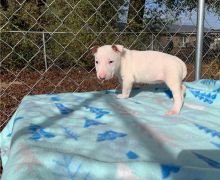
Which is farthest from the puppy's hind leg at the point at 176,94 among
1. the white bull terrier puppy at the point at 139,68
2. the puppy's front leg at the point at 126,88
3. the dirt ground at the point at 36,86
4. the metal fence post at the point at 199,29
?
the dirt ground at the point at 36,86

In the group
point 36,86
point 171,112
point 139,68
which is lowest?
point 36,86

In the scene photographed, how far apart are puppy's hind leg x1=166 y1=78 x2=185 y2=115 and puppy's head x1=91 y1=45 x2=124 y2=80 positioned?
26cm

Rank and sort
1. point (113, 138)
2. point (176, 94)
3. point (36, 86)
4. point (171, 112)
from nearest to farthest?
point (113, 138), point (171, 112), point (176, 94), point (36, 86)

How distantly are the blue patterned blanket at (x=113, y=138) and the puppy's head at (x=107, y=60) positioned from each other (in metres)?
0.14

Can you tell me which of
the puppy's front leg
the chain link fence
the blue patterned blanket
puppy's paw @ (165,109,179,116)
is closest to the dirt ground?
the chain link fence

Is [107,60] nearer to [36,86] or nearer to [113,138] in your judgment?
[113,138]

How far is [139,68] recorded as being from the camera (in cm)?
190

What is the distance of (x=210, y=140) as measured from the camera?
1.30m

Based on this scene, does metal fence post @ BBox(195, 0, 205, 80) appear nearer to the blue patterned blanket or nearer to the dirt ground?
the blue patterned blanket

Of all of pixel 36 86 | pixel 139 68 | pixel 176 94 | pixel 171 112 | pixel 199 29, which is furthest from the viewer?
pixel 36 86

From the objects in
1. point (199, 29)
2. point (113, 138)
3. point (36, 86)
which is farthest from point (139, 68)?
point (36, 86)

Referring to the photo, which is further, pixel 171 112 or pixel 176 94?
pixel 176 94

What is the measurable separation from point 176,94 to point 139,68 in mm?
244

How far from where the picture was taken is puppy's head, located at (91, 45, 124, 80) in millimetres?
1800
